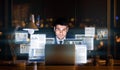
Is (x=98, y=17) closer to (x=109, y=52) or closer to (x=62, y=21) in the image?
(x=109, y=52)

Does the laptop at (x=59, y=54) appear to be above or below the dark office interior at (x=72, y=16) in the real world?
below

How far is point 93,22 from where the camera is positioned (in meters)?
7.45

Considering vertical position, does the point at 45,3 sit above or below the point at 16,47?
above

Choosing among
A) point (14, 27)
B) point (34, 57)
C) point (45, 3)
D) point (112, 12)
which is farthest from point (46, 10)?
point (34, 57)

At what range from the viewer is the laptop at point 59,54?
111 inches

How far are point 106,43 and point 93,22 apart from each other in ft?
1.66

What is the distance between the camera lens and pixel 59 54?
2.83 m

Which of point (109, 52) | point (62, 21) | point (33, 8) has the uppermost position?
point (33, 8)

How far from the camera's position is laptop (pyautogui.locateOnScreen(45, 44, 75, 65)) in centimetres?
282

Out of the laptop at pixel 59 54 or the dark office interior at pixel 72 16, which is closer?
the laptop at pixel 59 54

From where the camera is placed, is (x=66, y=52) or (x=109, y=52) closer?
(x=66, y=52)

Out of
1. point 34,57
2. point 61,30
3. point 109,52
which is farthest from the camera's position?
point 109,52

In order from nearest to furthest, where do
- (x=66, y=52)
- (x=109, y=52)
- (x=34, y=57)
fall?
1. (x=66, y=52)
2. (x=34, y=57)
3. (x=109, y=52)

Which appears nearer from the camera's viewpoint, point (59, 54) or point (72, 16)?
point (59, 54)
